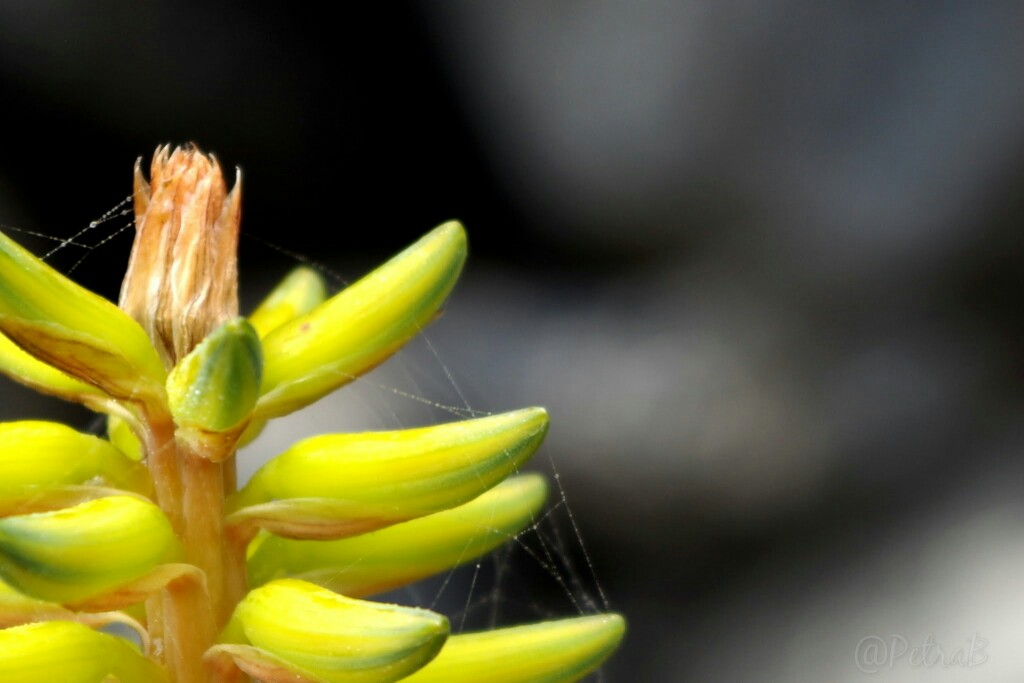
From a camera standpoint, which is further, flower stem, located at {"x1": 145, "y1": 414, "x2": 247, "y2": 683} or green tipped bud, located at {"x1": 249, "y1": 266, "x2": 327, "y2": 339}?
green tipped bud, located at {"x1": 249, "y1": 266, "x2": 327, "y2": 339}

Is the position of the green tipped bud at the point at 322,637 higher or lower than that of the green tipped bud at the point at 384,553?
lower

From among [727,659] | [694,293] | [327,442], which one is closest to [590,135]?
[694,293]

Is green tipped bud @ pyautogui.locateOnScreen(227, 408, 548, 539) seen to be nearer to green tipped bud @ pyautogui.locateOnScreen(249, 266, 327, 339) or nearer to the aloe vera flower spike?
the aloe vera flower spike

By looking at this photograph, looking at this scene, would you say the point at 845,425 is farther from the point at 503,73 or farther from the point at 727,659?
the point at 503,73

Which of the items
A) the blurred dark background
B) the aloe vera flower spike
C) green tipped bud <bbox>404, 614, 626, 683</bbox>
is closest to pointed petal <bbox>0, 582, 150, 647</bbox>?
the aloe vera flower spike

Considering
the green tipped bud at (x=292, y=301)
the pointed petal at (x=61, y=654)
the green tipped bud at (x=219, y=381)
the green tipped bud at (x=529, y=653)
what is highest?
the green tipped bud at (x=292, y=301)

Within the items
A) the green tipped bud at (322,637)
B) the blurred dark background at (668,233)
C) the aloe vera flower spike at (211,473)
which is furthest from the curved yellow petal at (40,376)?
the blurred dark background at (668,233)

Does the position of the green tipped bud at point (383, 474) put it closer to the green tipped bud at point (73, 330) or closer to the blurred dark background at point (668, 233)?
the green tipped bud at point (73, 330)

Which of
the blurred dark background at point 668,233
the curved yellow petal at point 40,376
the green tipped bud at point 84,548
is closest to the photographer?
the green tipped bud at point 84,548

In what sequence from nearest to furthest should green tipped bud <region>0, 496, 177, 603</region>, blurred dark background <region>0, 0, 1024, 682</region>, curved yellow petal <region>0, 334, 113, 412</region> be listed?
green tipped bud <region>0, 496, 177, 603</region> → curved yellow petal <region>0, 334, 113, 412</region> → blurred dark background <region>0, 0, 1024, 682</region>
